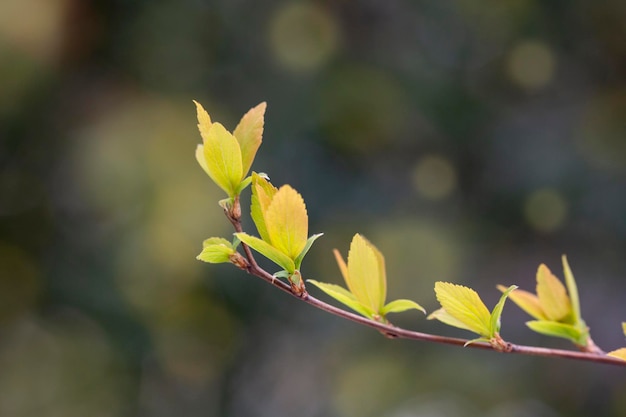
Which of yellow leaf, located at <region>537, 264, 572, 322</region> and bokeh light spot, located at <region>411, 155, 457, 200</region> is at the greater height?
yellow leaf, located at <region>537, 264, 572, 322</region>

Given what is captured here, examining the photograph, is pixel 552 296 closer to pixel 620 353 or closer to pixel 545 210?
pixel 620 353

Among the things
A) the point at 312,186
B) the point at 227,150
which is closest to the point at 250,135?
the point at 227,150

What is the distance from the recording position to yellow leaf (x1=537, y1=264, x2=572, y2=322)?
A: 0.28 m

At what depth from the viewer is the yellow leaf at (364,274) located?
0.83 feet

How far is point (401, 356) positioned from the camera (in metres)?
→ 1.11

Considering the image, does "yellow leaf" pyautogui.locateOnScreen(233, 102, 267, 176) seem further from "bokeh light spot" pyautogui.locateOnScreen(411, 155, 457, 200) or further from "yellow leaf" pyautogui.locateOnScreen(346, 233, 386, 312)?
"bokeh light spot" pyautogui.locateOnScreen(411, 155, 457, 200)

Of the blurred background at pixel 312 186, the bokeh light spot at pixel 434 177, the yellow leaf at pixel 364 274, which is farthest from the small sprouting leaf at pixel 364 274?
the bokeh light spot at pixel 434 177

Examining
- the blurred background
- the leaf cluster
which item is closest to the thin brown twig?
the leaf cluster

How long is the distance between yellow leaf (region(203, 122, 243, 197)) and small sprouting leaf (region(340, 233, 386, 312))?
0.20 ft

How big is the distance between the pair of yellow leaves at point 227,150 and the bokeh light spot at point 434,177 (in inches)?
37.7

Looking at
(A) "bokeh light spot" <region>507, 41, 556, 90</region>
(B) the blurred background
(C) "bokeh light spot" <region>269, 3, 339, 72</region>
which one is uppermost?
(A) "bokeh light spot" <region>507, 41, 556, 90</region>

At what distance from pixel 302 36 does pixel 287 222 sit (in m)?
1.00

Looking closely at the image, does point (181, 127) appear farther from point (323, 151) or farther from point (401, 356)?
point (401, 356)

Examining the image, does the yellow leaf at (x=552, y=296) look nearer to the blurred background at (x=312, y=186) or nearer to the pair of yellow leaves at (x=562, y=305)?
the pair of yellow leaves at (x=562, y=305)
